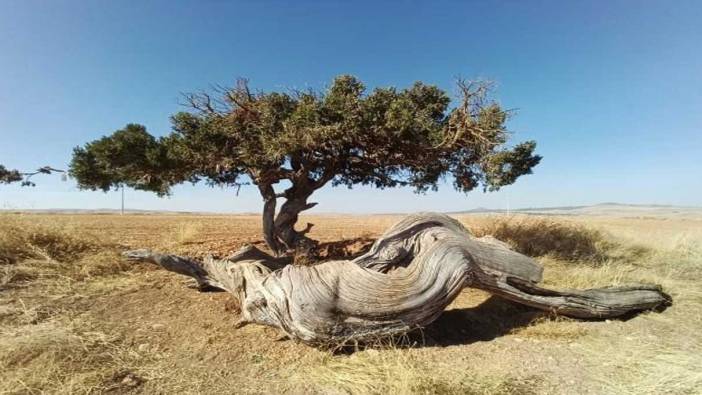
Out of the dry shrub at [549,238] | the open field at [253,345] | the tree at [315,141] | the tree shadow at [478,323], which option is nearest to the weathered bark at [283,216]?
the tree at [315,141]

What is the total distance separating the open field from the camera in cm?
354

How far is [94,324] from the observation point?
468 centimetres

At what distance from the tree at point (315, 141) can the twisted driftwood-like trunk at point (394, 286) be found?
92.5 inches

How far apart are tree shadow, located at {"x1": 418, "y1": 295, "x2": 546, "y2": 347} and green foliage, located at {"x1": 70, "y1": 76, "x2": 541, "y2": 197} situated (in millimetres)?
2983

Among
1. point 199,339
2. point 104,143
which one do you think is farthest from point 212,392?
point 104,143

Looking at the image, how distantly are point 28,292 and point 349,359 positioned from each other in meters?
5.42

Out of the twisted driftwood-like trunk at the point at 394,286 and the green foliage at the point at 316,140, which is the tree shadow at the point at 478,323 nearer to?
the twisted driftwood-like trunk at the point at 394,286

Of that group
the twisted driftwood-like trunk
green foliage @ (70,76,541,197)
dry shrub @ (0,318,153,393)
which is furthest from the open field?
green foliage @ (70,76,541,197)

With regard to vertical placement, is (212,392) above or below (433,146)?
below

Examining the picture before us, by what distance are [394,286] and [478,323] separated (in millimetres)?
1906

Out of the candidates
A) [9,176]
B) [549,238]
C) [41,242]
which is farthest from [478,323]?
[9,176]

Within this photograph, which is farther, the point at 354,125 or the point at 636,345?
the point at 354,125

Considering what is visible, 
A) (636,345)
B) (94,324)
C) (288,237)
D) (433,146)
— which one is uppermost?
(433,146)

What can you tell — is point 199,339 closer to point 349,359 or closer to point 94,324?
point 94,324
